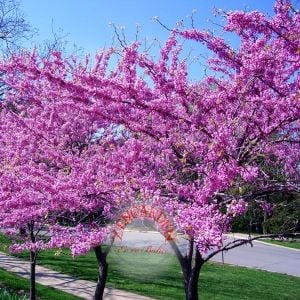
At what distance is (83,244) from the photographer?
459 cm

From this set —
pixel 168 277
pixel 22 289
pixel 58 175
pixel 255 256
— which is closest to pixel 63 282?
pixel 22 289

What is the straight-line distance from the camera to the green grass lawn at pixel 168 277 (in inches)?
412

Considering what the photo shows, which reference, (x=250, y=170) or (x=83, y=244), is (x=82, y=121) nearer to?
(x=83, y=244)

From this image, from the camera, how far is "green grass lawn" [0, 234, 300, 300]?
10.5m

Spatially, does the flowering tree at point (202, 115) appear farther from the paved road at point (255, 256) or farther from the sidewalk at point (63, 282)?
the paved road at point (255, 256)

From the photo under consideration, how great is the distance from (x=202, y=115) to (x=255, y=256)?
16.5 m

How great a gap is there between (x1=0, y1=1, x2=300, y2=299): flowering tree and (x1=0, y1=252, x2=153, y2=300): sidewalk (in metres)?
4.80

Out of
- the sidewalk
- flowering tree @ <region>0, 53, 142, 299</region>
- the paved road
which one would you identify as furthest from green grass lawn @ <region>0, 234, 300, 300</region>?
flowering tree @ <region>0, 53, 142, 299</region>

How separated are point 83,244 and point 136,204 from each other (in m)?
0.74

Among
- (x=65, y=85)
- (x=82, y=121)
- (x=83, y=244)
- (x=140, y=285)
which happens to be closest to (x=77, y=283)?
(x=140, y=285)

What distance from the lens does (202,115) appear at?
447 cm

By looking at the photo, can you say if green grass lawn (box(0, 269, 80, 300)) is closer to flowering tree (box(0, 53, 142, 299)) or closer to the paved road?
flowering tree (box(0, 53, 142, 299))

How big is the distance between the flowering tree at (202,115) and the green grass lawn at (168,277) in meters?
5.65

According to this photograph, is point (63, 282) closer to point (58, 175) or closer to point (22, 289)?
point (22, 289)
